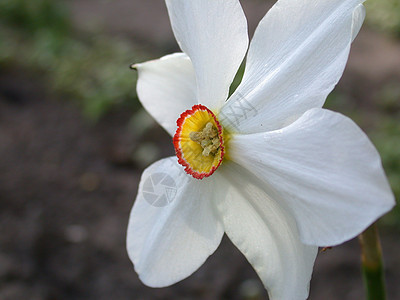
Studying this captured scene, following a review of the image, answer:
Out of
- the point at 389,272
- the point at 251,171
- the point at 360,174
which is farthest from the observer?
the point at 389,272

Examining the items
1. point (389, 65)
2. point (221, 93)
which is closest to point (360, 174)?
point (221, 93)

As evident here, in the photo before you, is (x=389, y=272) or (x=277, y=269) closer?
(x=277, y=269)

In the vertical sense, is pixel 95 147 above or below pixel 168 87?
below

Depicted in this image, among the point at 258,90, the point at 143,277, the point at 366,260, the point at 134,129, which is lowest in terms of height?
the point at 134,129

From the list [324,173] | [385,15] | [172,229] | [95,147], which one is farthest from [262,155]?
[385,15]

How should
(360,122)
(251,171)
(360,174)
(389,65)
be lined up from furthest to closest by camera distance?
(389,65) → (360,122) → (251,171) → (360,174)

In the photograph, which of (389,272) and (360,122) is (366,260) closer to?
(389,272)

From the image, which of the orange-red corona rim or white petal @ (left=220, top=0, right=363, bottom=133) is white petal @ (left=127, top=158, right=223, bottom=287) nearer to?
the orange-red corona rim

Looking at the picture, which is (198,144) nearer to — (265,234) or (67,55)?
(265,234)
